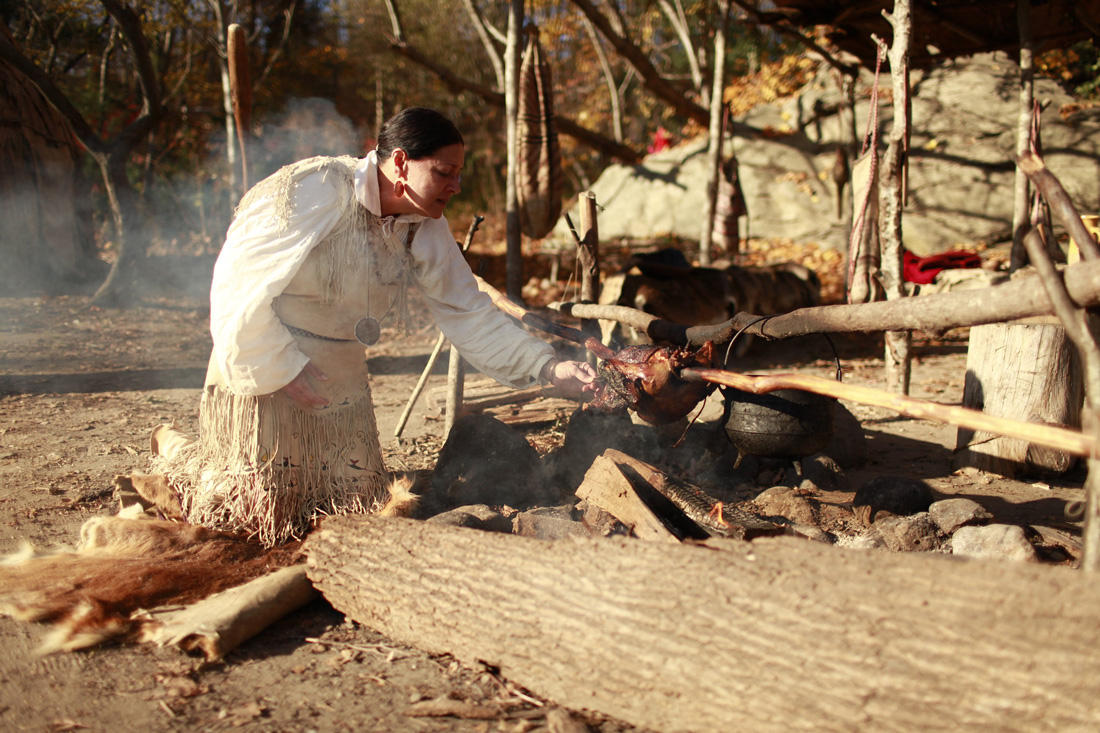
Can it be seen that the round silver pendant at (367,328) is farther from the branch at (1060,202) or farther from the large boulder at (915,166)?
the large boulder at (915,166)

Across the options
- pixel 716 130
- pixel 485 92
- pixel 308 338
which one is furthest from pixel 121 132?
pixel 308 338

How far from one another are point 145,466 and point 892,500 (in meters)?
4.15

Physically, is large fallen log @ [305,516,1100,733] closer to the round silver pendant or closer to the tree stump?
the round silver pendant

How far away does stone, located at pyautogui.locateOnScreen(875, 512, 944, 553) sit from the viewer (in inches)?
120

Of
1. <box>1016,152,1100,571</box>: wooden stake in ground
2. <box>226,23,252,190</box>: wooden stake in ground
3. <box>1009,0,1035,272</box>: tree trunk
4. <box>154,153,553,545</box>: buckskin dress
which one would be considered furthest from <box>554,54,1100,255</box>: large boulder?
<box>1016,152,1100,571</box>: wooden stake in ground

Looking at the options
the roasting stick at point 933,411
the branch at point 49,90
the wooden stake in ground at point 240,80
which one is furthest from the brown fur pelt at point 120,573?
the branch at point 49,90

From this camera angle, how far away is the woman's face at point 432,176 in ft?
9.54

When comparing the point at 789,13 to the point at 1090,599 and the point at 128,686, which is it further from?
the point at 128,686

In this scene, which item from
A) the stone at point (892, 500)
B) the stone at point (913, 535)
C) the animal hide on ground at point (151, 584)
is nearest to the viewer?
the animal hide on ground at point (151, 584)

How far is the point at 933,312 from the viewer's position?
2.31 metres

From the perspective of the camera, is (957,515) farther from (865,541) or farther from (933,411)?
(933,411)

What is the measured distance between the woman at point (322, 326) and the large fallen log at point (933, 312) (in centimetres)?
82

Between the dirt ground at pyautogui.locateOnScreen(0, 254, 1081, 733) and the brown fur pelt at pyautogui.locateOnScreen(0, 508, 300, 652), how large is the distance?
9 cm

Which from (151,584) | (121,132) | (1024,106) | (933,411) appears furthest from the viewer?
(121,132)
